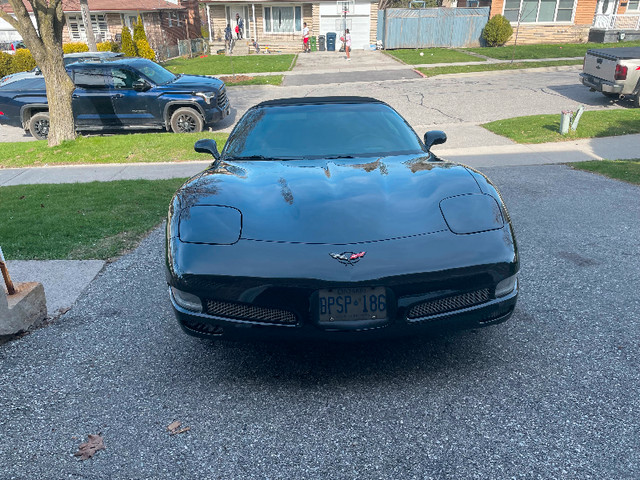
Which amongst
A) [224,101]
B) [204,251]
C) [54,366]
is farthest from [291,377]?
[224,101]

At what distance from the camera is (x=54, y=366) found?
10.4 feet

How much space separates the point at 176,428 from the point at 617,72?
13.9 m

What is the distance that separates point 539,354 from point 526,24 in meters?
30.6

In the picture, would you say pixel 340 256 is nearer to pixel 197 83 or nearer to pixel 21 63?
pixel 197 83

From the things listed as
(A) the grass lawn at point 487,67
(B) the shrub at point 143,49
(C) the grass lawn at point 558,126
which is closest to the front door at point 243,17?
(B) the shrub at point 143,49

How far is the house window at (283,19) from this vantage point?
32.5 m

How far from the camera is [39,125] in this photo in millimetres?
11984

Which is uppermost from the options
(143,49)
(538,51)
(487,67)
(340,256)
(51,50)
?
(51,50)

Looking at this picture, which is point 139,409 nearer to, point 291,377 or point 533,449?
point 291,377

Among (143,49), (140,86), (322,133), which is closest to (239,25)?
(143,49)

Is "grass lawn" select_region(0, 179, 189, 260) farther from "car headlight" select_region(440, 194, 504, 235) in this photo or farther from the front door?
the front door

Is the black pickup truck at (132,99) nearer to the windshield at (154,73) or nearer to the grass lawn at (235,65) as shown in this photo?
the windshield at (154,73)

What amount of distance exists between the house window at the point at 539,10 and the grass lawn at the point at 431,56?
4.40 metres

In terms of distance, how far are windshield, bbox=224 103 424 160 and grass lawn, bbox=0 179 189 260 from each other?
191cm
